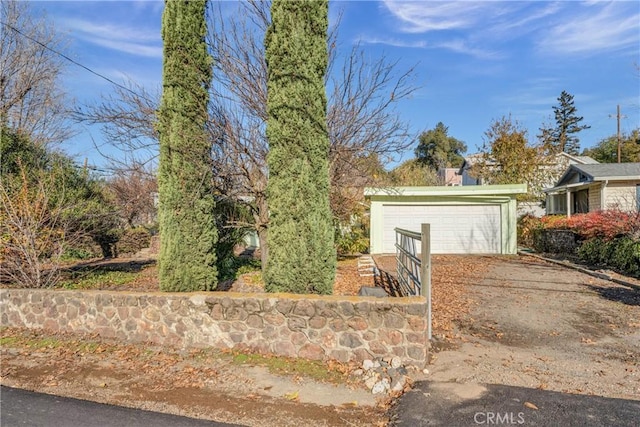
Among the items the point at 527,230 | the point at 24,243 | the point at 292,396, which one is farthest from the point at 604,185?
the point at 24,243

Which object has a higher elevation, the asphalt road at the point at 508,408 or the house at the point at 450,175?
the house at the point at 450,175

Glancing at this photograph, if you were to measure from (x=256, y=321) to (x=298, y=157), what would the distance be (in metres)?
2.47

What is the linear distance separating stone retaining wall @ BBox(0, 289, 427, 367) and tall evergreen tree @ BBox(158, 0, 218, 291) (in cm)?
118

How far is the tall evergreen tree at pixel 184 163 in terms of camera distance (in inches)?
273

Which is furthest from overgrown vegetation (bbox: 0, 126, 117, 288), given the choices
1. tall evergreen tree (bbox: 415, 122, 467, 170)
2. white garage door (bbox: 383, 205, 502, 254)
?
tall evergreen tree (bbox: 415, 122, 467, 170)

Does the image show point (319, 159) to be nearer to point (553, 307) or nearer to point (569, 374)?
point (569, 374)

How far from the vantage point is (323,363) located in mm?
4863

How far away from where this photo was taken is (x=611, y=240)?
462 inches

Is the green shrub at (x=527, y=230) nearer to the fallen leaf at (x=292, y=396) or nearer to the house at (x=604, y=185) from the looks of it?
the house at (x=604, y=185)

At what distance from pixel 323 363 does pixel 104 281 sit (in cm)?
778

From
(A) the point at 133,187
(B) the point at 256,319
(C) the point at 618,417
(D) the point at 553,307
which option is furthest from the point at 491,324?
(A) the point at 133,187

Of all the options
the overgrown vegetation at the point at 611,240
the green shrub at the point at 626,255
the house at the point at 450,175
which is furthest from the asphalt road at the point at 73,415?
the house at the point at 450,175

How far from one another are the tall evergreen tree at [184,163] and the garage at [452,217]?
980 cm

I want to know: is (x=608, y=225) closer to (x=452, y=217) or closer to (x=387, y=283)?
(x=452, y=217)
